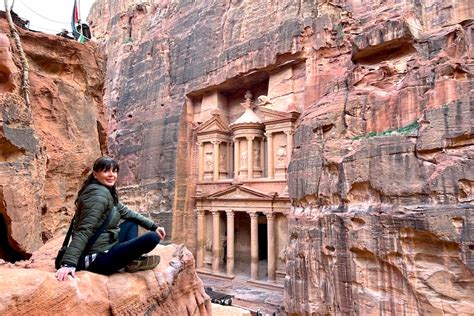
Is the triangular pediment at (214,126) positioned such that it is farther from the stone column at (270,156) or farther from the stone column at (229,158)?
the stone column at (270,156)

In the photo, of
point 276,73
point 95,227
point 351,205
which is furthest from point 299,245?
point 95,227

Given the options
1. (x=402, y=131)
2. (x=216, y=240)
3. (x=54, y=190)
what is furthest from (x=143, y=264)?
(x=216, y=240)

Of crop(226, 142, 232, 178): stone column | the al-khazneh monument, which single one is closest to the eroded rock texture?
the al-khazneh monument

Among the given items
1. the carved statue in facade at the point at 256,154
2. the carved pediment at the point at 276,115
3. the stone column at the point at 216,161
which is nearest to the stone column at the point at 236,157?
the carved statue in facade at the point at 256,154

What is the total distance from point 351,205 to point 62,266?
372 inches

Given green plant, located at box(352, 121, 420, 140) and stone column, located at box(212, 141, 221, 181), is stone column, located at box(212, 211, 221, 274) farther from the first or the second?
green plant, located at box(352, 121, 420, 140)

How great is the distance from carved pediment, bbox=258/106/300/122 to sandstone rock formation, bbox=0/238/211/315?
1385 cm

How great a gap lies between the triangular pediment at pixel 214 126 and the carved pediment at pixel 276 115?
2815 mm

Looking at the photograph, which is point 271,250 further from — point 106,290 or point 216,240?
point 106,290

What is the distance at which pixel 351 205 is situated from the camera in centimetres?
1073

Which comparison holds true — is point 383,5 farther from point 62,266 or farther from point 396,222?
point 62,266

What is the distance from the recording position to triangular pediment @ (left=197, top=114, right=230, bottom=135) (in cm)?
1986

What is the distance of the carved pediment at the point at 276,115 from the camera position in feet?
55.5

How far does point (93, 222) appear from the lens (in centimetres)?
263
